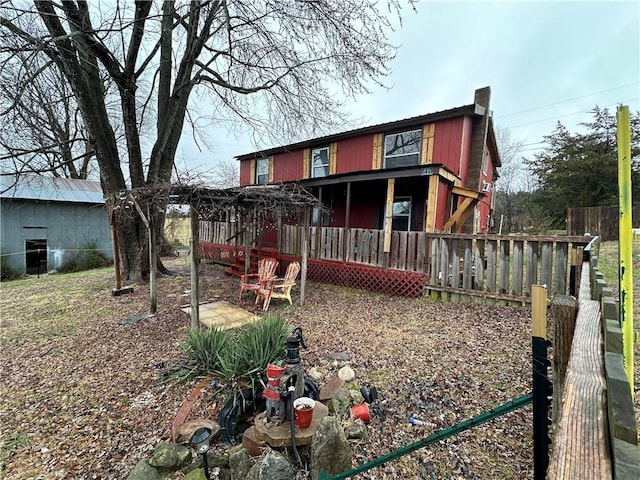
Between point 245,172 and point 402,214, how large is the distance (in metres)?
8.13

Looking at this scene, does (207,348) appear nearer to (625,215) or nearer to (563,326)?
(563,326)

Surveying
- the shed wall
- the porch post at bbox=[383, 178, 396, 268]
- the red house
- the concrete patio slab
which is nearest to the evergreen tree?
the red house

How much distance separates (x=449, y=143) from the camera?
8.05 metres

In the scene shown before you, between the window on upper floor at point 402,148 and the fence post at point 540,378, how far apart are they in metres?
7.90

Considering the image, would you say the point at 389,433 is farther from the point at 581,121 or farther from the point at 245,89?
the point at 581,121

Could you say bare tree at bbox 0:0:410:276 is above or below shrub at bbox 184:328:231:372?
above

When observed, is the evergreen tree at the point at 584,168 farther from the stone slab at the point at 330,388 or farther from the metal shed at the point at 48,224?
the metal shed at the point at 48,224

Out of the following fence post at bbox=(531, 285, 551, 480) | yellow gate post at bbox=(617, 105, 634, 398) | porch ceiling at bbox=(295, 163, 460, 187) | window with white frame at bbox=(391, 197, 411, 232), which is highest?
porch ceiling at bbox=(295, 163, 460, 187)

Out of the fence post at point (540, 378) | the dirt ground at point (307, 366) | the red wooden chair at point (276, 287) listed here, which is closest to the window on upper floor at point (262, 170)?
the red wooden chair at point (276, 287)

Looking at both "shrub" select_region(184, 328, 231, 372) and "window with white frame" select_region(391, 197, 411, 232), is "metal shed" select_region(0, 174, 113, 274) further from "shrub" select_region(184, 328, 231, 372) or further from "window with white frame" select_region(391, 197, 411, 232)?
"window with white frame" select_region(391, 197, 411, 232)

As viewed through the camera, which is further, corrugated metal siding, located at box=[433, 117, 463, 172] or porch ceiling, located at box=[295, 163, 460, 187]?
corrugated metal siding, located at box=[433, 117, 463, 172]

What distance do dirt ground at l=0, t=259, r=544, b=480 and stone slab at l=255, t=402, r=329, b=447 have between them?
0.39 meters

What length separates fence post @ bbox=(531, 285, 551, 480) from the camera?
1318 mm

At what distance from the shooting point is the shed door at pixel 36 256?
12.8m
